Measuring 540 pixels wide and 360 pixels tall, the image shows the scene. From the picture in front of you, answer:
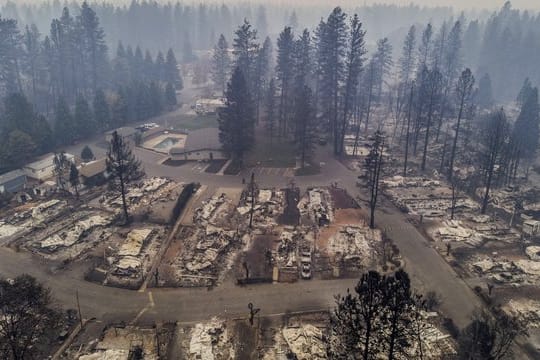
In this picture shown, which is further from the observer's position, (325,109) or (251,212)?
Result: (325,109)

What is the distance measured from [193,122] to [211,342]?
6505 centimetres

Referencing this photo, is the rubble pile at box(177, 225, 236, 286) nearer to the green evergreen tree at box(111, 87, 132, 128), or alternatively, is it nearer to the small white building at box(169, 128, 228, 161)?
the small white building at box(169, 128, 228, 161)

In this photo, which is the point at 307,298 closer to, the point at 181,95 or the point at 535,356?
the point at 535,356

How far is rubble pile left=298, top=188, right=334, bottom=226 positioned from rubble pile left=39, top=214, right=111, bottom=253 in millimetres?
22368

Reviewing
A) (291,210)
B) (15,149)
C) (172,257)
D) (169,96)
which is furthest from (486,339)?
(169,96)

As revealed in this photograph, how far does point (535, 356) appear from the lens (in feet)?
89.5

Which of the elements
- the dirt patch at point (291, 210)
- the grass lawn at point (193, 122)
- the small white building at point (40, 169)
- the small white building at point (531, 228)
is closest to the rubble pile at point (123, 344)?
the dirt patch at point (291, 210)

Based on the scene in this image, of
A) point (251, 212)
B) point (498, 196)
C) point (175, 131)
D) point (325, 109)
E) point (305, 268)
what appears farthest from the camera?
point (175, 131)

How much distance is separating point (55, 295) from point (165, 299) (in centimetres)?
927

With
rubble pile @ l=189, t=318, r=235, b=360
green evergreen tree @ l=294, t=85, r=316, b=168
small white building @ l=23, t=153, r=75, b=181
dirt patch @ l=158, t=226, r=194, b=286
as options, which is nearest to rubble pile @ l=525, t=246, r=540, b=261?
rubble pile @ l=189, t=318, r=235, b=360

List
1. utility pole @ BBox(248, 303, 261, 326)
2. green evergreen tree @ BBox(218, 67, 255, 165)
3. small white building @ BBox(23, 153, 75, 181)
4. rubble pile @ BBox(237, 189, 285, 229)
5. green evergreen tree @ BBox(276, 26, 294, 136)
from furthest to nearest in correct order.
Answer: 1. green evergreen tree @ BBox(276, 26, 294, 136)
2. green evergreen tree @ BBox(218, 67, 255, 165)
3. small white building @ BBox(23, 153, 75, 181)
4. rubble pile @ BBox(237, 189, 285, 229)
5. utility pole @ BBox(248, 303, 261, 326)

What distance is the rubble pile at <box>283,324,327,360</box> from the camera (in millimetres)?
27000

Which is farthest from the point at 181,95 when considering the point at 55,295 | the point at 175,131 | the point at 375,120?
the point at 55,295

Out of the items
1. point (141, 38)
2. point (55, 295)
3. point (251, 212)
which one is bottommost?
point (55, 295)
